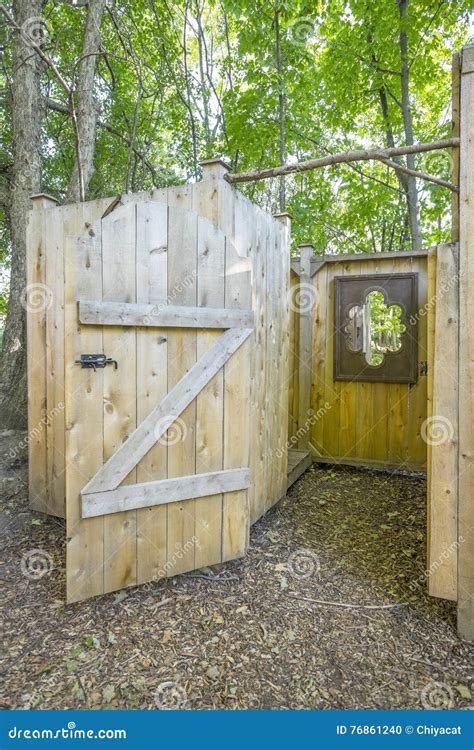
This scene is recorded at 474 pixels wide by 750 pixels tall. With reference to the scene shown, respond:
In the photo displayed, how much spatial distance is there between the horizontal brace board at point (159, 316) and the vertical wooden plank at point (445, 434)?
0.99 metres

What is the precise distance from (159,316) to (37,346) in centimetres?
125

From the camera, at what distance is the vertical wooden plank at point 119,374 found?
2.01 metres

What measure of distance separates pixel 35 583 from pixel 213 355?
1522 mm

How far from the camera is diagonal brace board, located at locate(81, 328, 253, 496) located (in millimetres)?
2031

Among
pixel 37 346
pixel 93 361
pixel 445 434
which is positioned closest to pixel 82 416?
pixel 93 361

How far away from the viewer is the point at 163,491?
2174 millimetres

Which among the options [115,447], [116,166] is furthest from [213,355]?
[116,166]

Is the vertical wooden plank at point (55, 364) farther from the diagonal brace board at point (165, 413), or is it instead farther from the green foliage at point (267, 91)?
the green foliage at point (267, 91)

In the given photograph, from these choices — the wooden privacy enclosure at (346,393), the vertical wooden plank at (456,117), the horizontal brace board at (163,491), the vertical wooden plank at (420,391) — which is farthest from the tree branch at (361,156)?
the vertical wooden plank at (420,391)

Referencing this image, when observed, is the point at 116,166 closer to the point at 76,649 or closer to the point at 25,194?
the point at 25,194

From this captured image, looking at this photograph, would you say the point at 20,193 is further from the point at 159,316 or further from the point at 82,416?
the point at 82,416

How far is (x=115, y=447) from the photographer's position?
207cm

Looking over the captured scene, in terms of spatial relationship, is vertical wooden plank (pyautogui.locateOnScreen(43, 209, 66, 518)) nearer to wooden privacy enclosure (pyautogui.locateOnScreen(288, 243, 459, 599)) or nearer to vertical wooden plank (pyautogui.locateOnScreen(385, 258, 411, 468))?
wooden privacy enclosure (pyautogui.locateOnScreen(288, 243, 459, 599))

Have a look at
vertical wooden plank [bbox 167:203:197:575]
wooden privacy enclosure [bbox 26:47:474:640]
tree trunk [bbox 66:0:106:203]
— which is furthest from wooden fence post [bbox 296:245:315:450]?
vertical wooden plank [bbox 167:203:197:575]
